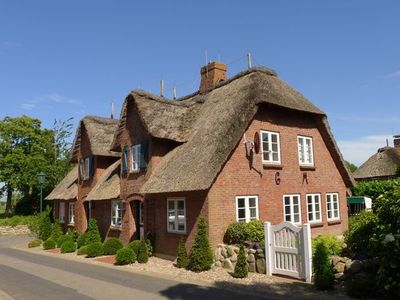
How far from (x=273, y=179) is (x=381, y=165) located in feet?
95.0

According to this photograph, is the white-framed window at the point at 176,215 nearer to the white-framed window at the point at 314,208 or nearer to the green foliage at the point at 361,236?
the white-framed window at the point at 314,208

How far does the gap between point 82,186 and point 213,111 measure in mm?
13499

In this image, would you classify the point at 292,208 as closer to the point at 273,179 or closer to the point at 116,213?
the point at 273,179

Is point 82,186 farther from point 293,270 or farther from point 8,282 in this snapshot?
point 293,270

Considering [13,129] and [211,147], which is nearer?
[211,147]

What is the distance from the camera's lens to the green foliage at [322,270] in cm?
1152

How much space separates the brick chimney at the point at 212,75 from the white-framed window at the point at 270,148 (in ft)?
19.9

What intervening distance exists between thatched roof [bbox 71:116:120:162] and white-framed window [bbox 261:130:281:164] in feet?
40.4

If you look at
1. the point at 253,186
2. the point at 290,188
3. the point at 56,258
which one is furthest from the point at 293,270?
the point at 56,258

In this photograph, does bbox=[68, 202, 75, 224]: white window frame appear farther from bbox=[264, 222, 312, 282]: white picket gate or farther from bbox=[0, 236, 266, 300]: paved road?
bbox=[264, 222, 312, 282]: white picket gate

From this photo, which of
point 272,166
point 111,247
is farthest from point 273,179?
point 111,247

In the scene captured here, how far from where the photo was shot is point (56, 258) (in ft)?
72.1

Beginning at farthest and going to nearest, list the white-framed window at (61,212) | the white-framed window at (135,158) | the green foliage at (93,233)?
the white-framed window at (61,212) → the green foliage at (93,233) → the white-framed window at (135,158)

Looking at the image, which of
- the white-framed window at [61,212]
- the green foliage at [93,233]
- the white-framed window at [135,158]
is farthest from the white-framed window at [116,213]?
the white-framed window at [61,212]
